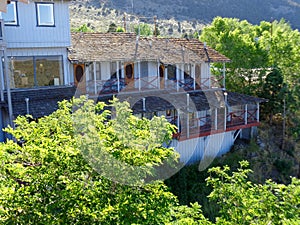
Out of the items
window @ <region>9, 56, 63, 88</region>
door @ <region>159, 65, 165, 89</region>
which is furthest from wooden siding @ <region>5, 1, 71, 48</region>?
door @ <region>159, 65, 165, 89</region>

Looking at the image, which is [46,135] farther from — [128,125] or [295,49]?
[295,49]

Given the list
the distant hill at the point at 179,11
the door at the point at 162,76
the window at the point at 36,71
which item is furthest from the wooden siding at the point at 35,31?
the distant hill at the point at 179,11

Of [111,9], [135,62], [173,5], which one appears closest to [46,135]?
[135,62]

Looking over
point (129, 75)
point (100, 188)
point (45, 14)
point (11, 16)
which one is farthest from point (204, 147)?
point (100, 188)

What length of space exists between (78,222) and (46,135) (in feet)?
7.69

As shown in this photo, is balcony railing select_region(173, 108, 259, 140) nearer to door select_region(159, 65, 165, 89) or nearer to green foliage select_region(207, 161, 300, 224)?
door select_region(159, 65, 165, 89)

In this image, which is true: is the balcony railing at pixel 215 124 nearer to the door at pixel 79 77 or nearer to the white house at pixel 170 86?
the white house at pixel 170 86

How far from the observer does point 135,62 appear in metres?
22.3

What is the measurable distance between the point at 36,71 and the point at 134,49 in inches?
252

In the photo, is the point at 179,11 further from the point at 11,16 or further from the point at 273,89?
the point at 11,16

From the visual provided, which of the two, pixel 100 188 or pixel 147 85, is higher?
pixel 147 85

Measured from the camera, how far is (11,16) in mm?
17516

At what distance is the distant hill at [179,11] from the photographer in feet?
227

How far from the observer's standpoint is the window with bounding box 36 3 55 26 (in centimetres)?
1828
